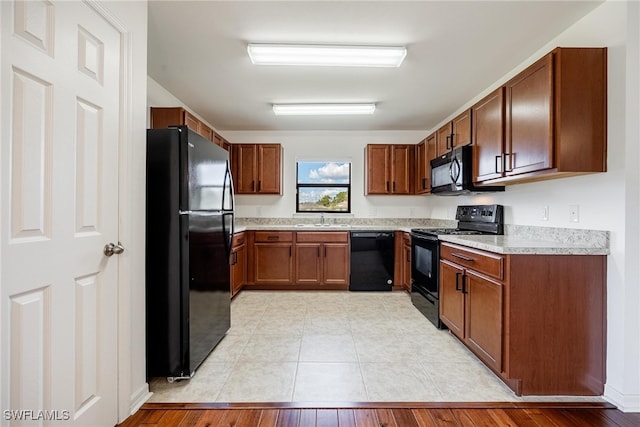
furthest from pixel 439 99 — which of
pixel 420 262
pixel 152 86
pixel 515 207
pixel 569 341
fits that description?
pixel 152 86

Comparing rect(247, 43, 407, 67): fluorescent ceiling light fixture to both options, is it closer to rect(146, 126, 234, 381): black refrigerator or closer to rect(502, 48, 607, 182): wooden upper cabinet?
rect(146, 126, 234, 381): black refrigerator

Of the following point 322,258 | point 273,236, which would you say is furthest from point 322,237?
point 273,236

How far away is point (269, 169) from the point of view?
4469 mm

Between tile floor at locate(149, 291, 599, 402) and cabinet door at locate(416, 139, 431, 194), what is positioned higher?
cabinet door at locate(416, 139, 431, 194)

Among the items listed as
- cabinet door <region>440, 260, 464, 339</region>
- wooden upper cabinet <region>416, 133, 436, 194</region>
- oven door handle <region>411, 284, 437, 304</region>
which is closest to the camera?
cabinet door <region>440, 260, 464, 339</region>

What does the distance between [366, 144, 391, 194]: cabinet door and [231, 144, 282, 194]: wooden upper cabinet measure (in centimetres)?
135

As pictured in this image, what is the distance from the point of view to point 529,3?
6.02ft

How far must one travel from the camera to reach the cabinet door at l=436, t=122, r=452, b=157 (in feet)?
10.6

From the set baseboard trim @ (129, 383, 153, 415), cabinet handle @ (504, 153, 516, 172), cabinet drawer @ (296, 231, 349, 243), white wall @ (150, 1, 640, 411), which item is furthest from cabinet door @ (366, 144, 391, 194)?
Answer: baseboard trim @ (129, 383, 153, 415)

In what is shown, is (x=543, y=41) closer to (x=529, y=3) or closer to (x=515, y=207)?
(x=529, y=3)

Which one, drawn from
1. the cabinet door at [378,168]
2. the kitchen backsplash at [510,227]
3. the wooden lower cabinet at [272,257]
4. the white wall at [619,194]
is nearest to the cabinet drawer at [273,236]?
the wooden lower cabinet at [272,257]

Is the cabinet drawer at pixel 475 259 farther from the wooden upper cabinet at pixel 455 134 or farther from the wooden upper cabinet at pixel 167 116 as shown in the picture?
the wooden upper cabinet at pixel 167 116

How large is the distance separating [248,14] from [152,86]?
154cm

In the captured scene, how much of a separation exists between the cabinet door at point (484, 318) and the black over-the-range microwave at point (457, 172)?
0.96m
